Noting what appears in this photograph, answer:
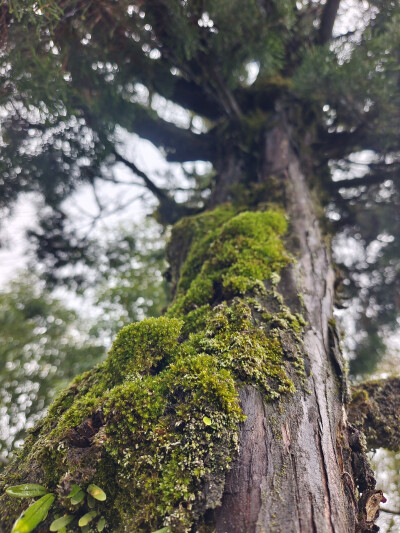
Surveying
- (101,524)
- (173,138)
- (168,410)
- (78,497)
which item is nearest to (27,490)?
(78,497)

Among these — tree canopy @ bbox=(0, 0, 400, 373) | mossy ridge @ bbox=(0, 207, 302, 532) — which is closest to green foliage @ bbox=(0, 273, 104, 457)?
tree canopy @ bbox=(0, 0, 400, 373)

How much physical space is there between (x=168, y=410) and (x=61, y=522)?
620 mm

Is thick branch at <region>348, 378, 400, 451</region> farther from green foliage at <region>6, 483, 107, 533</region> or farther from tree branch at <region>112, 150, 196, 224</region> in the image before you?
tree branch at <region>112, 150, 196, 224</region>

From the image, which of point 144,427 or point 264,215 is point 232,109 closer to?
point 264,215

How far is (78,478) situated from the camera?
148cm

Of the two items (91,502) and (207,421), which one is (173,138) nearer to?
(207,421)

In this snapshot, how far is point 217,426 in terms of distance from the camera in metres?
1.58

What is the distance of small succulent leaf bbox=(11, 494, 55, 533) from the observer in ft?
4.18

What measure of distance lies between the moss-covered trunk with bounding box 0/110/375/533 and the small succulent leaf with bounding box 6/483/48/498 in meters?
0.06

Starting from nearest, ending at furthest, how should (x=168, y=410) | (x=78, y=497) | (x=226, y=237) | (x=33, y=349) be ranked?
1. (x=78, y=497)
2. (x=168, y=410)
3. (x=226, y=237)
4. (x=33, y=349)

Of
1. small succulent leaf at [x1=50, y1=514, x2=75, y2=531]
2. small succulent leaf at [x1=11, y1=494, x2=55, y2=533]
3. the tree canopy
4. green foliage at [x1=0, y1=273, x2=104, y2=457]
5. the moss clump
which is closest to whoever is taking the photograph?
small succulent leaf at [x1=11, y1=494, x2=55, y2=533]

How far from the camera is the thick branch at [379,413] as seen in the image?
232cm

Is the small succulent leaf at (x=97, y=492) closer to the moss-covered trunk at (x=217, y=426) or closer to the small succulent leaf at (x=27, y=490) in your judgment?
the moss-covered trunk at (x=217, y=426)

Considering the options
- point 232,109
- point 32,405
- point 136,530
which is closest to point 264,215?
point 232,109
